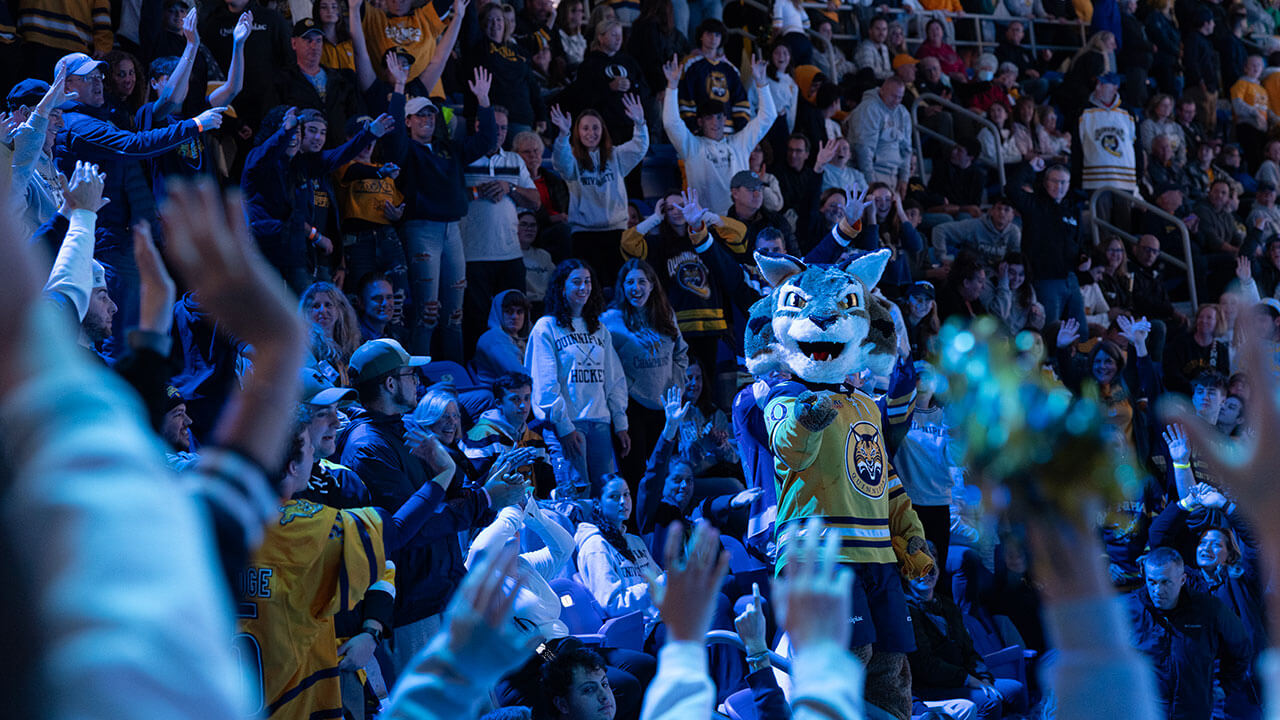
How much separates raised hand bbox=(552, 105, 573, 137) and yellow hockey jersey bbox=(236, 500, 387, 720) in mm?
5383

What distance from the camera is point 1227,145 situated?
1339 cm

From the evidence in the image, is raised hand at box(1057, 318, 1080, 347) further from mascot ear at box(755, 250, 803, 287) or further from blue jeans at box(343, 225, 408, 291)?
blue jeans at box(343, 225, 408, 291)

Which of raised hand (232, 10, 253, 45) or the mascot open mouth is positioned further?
raised hand (232, 10, 253, 45)

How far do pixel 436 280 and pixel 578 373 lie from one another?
3.38ft

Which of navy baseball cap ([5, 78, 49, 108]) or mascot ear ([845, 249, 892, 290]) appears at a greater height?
navy baseball cap ([5, 78, 49, 108])

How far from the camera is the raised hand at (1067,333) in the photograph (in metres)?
9.42

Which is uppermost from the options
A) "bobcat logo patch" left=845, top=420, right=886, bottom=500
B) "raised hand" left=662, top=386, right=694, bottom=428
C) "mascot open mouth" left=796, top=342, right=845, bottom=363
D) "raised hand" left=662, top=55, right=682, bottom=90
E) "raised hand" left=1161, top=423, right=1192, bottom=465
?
"raised hand" left=662, top=55, right=682, bottom=90

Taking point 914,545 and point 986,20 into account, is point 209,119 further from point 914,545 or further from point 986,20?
point 986,20

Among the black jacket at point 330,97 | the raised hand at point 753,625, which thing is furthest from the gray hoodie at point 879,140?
the raised hand at point 753,625

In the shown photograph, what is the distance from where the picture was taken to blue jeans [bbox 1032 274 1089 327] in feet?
34.1

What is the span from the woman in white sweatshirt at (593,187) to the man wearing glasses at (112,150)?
3069mm

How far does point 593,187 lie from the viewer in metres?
8.90

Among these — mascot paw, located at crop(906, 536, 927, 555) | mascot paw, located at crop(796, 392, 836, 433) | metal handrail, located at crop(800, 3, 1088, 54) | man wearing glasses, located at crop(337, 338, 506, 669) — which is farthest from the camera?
metal handrail, located at crop(800, 3, 1088, 54)

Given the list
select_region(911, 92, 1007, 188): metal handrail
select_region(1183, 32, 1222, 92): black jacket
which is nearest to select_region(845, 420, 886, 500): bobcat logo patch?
select_region(911, 92, 1007, 188): metal handrail
